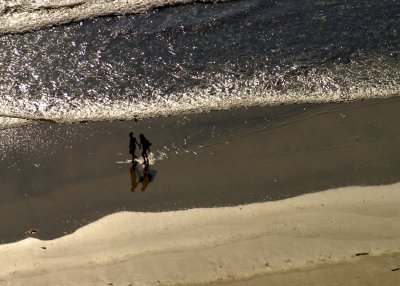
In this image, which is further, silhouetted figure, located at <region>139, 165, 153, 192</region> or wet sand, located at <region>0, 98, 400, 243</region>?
silhouetted figure, located at <region>139, 165, 153, 192</region>

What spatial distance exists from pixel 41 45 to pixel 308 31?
7.67 m

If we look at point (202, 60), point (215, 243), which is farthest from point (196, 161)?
point (202, 60)

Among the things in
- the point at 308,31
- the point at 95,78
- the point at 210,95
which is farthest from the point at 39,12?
the point at 308,31

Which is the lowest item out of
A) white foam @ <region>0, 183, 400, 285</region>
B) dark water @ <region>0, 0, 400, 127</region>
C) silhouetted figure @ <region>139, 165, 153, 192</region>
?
white foam @ <region>0, 183, 400, 285</region>

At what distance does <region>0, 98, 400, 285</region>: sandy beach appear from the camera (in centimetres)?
967

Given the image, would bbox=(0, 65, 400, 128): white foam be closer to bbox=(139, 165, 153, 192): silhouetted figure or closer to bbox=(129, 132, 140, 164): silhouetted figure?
bbox=(129, 132, 140, 164): silhouetted figure

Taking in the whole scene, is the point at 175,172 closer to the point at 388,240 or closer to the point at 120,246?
the point at 120,246

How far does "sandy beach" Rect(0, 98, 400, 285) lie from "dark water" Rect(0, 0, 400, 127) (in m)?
0.76

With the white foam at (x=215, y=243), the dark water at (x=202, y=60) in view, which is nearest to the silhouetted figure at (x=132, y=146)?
the white foam at (x=215, y=243)

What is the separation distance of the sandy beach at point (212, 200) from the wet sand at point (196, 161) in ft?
0.09

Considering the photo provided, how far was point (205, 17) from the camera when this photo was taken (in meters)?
16.9

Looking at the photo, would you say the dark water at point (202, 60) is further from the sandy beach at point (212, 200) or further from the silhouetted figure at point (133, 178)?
the silhouetted figure at point (133, 178)

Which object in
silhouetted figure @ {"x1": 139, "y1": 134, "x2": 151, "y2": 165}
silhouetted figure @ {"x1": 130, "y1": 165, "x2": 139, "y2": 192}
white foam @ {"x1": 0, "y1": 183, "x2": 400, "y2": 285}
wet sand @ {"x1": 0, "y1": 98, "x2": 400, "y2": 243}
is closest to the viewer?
white foam @ {"x1": 0, "y1": 183, "x2": 400, "y2": 285}

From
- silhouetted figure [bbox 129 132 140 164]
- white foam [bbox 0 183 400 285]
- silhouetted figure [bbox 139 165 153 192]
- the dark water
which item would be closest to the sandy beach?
white foam [bbox 0 183 400 285]
